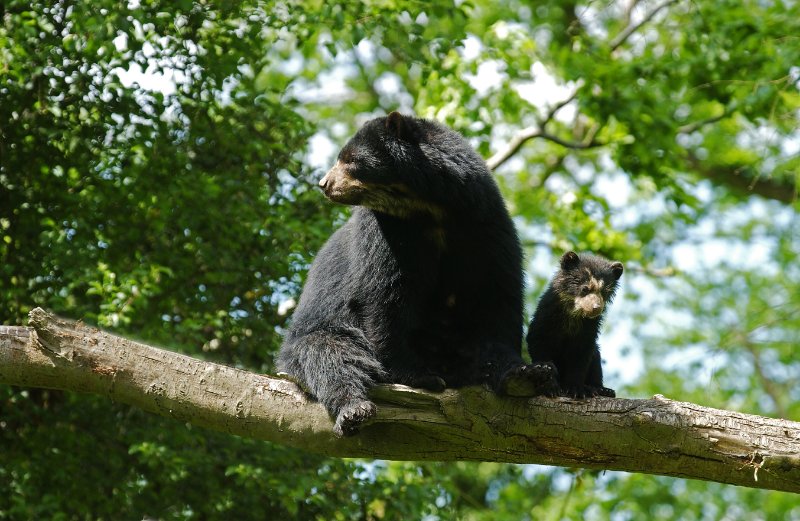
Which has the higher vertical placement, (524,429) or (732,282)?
(732,282)

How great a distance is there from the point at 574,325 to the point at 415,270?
117 centimetres

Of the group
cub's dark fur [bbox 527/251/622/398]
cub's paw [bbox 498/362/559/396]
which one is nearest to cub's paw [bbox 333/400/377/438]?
cub's paw [bbox 498/362/559/396]

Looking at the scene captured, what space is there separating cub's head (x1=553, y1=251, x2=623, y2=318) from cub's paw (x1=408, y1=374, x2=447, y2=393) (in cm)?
116

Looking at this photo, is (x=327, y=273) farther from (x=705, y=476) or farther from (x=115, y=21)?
(x=705, y=476)

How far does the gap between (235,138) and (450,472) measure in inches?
185

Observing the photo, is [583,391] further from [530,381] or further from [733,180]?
[733,180]

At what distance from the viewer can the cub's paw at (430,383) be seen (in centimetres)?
543

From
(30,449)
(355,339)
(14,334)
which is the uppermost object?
(355,339)

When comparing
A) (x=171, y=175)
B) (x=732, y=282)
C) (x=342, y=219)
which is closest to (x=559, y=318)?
(x=342, y=219)

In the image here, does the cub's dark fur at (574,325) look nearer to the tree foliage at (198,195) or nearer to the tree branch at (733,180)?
the tree foliage at (198,195)

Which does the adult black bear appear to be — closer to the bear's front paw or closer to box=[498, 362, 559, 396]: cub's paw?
the bear's front paw

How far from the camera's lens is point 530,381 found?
5070mm

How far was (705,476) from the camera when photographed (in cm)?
480

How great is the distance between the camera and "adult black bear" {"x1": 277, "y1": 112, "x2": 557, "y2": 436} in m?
5.86
